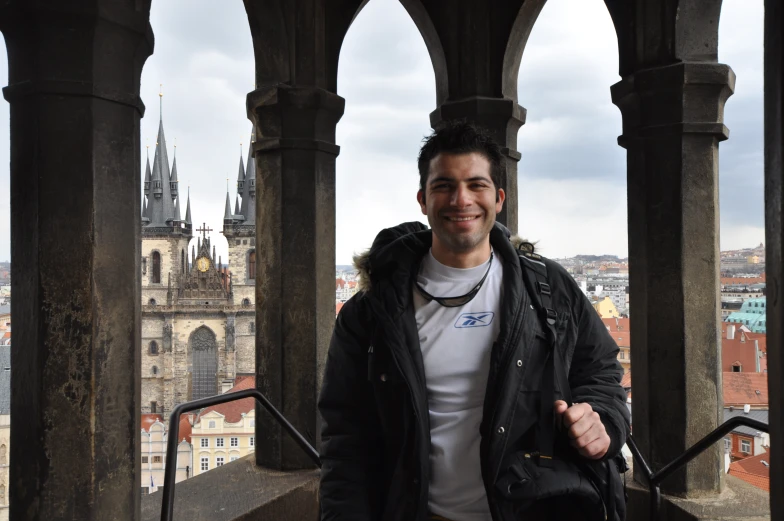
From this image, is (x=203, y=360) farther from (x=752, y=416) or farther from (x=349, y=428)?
(x=349, y=428)

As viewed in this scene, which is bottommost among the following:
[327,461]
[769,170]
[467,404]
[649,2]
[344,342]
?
[327,461]

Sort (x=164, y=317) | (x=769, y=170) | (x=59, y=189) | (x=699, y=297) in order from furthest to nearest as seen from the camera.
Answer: (x=164, y=317) → (x=699, y=297) → (x=59, y=189) → (x=769, y=170)

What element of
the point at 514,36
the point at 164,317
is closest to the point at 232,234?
the point at 164,317

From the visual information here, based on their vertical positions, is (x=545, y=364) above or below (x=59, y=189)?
below

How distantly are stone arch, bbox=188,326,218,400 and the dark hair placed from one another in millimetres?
60878

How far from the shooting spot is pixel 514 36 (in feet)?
12.7

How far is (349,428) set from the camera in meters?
1.39

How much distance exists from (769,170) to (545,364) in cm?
52

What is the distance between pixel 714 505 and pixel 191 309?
59.6 metres

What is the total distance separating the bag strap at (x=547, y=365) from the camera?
129 cm

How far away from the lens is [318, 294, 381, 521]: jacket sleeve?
1372mm

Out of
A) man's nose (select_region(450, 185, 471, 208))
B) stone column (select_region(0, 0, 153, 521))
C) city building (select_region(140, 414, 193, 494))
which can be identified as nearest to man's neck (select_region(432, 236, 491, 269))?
man's nose (select_region(450, 185, 471, 208))

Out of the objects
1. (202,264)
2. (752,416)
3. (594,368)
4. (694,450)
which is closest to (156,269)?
(202,264)

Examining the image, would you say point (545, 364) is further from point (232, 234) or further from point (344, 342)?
point (232, 234)
